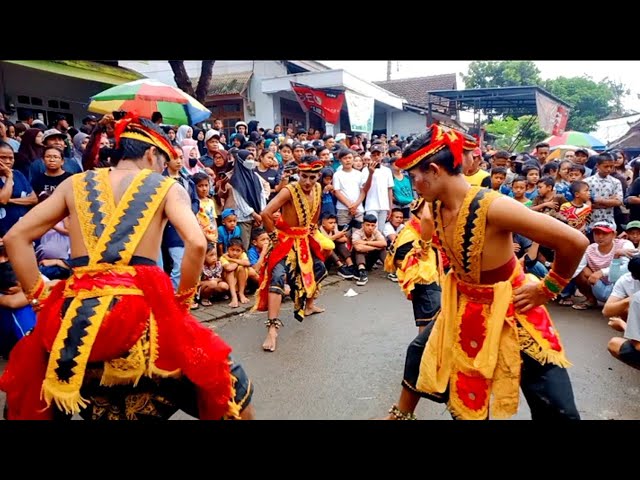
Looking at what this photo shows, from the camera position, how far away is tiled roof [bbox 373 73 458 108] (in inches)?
982

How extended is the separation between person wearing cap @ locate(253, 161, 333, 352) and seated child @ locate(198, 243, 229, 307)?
3.78 feet

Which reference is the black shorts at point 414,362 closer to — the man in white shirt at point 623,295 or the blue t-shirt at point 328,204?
the man in white shirt at point 623,295

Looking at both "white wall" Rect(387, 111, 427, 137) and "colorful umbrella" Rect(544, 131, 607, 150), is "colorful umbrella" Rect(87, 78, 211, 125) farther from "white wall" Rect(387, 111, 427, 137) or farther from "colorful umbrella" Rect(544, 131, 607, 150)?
"white wall" Rect(387, 111, 427, 137)

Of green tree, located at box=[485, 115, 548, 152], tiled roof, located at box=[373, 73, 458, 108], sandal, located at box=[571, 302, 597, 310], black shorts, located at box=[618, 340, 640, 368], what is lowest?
sandal, located at box=[571, 302, 597, 310]

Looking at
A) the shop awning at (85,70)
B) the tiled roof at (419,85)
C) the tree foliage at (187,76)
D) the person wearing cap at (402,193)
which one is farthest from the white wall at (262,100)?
the tiled roof at (419,85)

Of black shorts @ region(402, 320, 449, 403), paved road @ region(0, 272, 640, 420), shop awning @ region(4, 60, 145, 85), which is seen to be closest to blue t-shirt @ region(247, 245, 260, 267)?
paved road @ region(0, 272, 640, 420)

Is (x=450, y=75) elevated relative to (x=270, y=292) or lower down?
elevated

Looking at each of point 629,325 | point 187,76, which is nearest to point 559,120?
point 187,76

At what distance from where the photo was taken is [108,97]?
A: 24.1 ft

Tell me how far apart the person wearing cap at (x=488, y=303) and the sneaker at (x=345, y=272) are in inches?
185

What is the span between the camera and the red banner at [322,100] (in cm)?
1385
